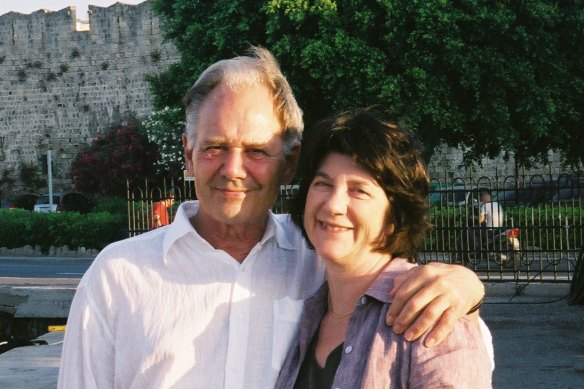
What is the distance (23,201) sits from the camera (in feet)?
111

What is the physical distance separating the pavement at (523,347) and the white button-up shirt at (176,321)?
3.83 m

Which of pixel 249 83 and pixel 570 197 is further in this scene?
pixel 570 197

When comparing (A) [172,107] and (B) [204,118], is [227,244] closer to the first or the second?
(B) [204,118]

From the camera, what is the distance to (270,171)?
2.47 m

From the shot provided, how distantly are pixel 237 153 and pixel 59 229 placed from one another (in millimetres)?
19384

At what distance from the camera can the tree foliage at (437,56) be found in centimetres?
1714

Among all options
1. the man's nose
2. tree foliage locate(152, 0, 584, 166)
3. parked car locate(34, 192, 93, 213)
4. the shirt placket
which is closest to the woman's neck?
the shirt placket

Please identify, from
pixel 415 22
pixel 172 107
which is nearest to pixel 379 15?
pixel 415 22

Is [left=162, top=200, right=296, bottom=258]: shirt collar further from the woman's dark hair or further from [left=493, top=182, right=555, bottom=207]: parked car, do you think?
[left=493, top=182, right=555, bottom=207]: parked car

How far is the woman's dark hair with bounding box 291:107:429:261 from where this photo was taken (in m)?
2.10

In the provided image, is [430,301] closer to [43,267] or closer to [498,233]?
[498,233]

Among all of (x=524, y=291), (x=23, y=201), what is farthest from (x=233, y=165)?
(x=23, y=201)

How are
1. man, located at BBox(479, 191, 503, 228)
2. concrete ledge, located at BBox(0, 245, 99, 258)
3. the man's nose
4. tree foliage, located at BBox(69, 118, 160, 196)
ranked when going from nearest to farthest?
1. the man's nose
2. man, located at BBox(479, 191, 503, 228)
3. concrete ledge, located at BBox(0, 245, 99, 258)
4. tree foliage, located at BBox(69, 118, 160, 196)

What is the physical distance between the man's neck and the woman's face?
0.40 meters
